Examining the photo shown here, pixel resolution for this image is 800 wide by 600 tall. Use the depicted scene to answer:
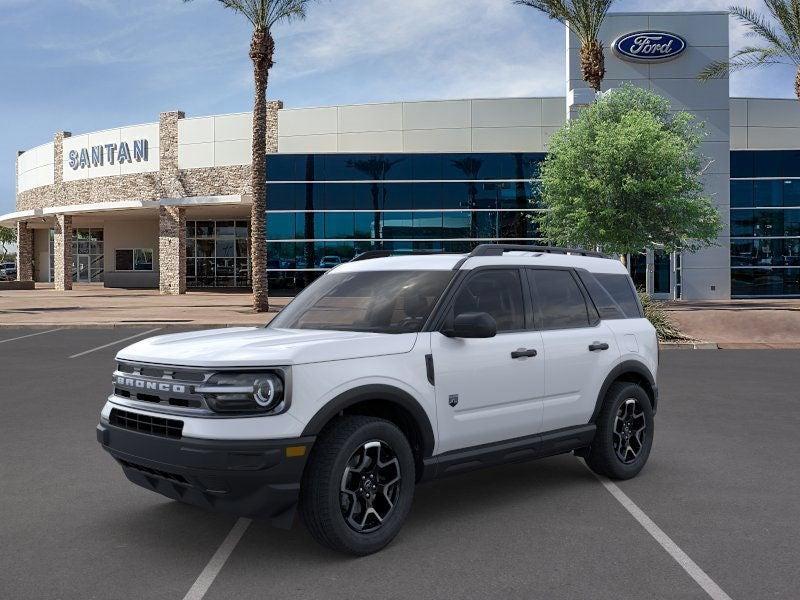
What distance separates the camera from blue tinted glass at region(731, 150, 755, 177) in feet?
120

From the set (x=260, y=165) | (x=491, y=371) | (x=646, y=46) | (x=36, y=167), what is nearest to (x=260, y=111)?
(x=260, y=165)

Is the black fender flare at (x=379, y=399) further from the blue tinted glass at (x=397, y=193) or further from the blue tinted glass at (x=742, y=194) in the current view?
the blue tinted glass at (x=742, y=194)

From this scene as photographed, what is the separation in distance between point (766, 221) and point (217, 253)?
107ft

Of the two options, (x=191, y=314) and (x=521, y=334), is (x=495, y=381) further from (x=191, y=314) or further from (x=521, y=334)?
(x=191, y=314)

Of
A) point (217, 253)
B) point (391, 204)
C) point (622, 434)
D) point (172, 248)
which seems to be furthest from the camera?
point (217, 253)

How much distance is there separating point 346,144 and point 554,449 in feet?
111

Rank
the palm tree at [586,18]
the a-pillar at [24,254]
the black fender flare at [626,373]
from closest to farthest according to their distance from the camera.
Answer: the black fender flare at [626,373] → the palm tree at [586,18] → the a-pillar at [24,254]

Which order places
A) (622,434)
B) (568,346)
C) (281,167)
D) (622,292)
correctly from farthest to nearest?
(281,167), (622,292), (622,434), (568,346)

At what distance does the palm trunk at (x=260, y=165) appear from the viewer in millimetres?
26656

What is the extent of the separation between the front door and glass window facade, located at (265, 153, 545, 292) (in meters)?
30.5

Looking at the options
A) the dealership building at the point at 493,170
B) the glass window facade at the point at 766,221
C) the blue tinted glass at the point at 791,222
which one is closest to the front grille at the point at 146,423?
the dealership building at the point at 493,170

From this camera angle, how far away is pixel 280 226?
37.8 meters

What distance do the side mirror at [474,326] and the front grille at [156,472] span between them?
6.03 ft

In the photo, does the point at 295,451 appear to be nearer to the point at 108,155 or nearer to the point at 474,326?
the point at 474,326
